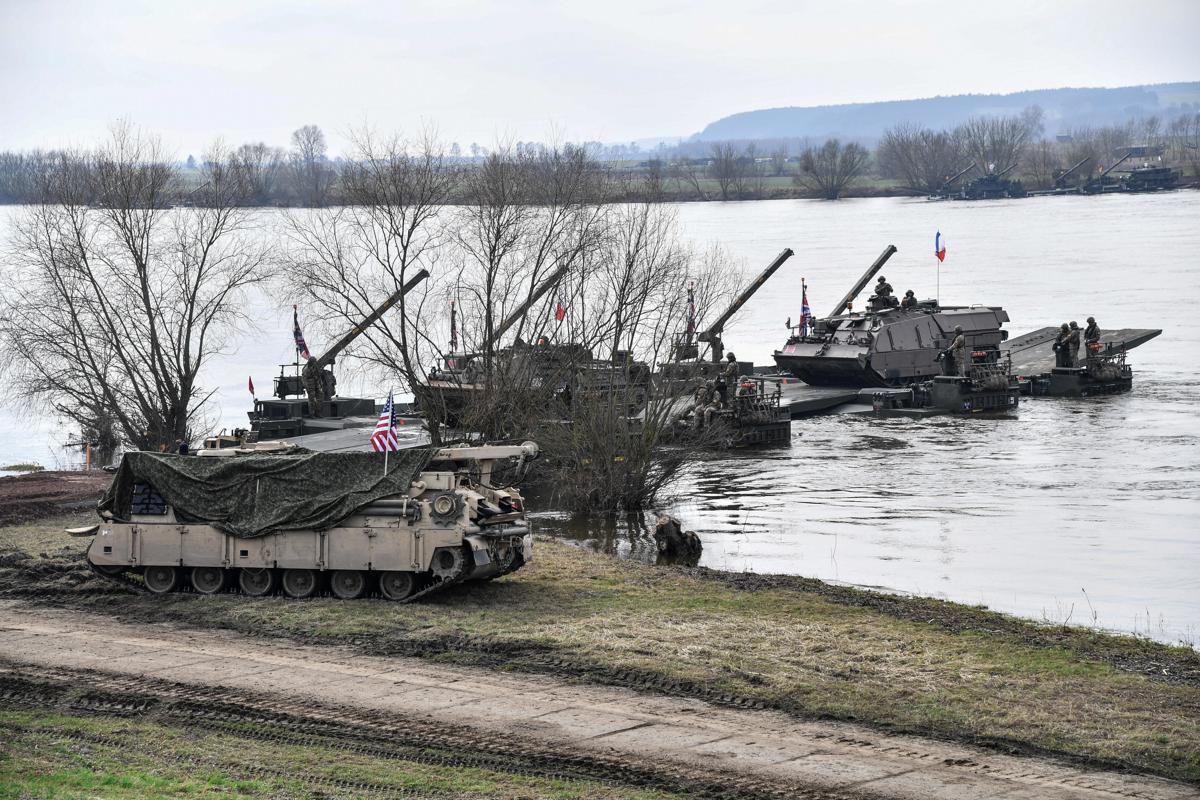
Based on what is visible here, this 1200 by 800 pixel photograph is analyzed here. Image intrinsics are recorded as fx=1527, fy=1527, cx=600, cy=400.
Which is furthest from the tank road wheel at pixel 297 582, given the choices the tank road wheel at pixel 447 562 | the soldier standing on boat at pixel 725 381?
the soldier standing on boat at pixel 725 381

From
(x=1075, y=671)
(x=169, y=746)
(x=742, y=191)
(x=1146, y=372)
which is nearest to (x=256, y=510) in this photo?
(x=169, y=746)

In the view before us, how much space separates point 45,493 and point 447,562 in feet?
48.7

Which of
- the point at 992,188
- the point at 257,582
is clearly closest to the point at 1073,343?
the point at 257,582

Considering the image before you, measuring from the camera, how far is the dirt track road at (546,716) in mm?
12617

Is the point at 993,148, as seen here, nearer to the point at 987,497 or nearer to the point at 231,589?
the point at 987,497

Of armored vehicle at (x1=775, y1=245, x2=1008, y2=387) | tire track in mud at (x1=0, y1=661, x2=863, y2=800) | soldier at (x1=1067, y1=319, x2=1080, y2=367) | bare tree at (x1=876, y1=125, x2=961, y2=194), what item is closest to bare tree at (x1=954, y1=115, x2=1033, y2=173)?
bare tree at (x1=876, y1=125, x2=961, y2=194)

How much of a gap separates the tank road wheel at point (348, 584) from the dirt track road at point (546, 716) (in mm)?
2133

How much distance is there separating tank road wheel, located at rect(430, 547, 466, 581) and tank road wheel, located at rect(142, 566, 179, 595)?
3.89m

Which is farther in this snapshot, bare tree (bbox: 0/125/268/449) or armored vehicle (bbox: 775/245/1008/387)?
armored vehicle (bbox: 775/245/1008/387)

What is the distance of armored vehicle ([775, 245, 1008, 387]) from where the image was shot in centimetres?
4578

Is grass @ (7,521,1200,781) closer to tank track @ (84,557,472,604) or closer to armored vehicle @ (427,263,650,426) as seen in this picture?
tank track @ (84,557,472,604)

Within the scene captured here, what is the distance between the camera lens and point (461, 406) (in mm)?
33875

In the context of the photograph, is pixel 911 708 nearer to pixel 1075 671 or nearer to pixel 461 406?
pixel 1075 671

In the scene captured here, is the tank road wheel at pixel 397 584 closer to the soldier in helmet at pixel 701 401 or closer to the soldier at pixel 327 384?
the soldier in helmet at pixel 701 401
